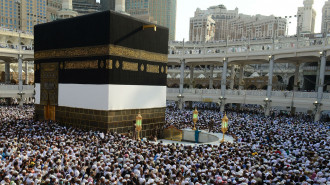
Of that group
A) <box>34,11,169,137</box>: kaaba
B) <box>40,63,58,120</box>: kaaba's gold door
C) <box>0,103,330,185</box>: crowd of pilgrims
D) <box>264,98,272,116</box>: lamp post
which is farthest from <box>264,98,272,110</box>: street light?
<box>40,63,58,120</box>: kaaba's gold door

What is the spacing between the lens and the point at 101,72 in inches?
→ 575

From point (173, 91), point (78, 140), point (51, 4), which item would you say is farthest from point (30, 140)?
point (51, 4)

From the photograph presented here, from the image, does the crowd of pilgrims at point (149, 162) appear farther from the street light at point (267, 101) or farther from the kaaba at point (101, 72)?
the street light at point (267, 101)

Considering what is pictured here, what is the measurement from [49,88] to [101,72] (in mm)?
4737

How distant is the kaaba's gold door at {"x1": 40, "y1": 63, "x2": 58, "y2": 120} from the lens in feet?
55.2

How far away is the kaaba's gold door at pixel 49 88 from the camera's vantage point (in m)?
16.8

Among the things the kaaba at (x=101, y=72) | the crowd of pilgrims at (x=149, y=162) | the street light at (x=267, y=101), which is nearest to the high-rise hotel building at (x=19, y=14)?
the kaaba at (x=101, y=72)

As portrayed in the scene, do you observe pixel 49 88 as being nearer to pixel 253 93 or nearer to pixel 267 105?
pixel 253 93

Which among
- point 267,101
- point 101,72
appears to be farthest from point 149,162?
point 267,101

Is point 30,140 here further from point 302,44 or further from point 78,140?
point 302,44

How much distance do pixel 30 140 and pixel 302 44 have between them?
69.8ft

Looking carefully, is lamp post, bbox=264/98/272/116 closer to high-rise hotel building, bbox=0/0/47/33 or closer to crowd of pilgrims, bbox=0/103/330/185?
crowd of pilgrims, bbox=0/103/330/185

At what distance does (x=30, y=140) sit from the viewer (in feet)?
37.1

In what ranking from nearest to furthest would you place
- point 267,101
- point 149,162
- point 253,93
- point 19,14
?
point 149,162 → point 267,101 → point 253,93 → point 19,14
